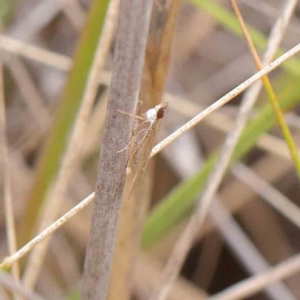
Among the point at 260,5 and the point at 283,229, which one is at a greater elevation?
the point at 260,5

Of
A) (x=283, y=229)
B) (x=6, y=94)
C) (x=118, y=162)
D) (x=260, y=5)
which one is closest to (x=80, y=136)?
(x=118, y=162)

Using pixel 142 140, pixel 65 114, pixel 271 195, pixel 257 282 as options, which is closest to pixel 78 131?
pixel 65 114

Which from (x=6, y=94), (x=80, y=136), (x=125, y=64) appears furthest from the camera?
(x=6, y=94)

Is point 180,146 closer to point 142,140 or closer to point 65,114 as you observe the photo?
point 65,114

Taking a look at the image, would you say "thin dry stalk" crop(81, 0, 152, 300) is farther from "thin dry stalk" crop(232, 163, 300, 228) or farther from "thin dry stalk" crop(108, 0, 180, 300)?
"thin dry stalk" crop(232, 163, 300, 228)

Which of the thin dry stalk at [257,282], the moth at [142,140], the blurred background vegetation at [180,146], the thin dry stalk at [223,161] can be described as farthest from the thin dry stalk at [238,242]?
the moth at [142,140]

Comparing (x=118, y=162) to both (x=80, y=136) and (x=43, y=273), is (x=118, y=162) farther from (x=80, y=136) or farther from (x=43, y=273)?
(x=43, y=273)

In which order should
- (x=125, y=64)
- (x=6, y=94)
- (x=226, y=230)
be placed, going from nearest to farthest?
(x=125, y=64) → (x=226, y=230) → (x=6, y=94)

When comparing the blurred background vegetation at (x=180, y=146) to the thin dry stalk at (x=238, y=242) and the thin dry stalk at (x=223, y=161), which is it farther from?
the thin dry stalk at (x=223, y=161)
